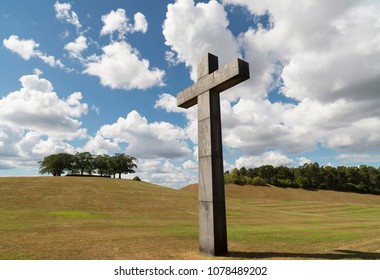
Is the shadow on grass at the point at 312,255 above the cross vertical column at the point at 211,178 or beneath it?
beneath

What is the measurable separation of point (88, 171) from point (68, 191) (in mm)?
57062

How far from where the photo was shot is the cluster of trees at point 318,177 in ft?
338

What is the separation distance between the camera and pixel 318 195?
3676 inches

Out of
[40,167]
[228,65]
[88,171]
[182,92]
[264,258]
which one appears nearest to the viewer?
[264,258]

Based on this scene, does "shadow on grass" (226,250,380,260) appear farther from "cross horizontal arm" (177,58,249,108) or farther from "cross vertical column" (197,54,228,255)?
"cross horizontal arm" (177,58,249,108)

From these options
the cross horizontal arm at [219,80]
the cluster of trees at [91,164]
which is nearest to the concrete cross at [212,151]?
the cross horizontal arm at [219,80]

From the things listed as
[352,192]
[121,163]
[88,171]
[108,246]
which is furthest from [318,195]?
→ [108,246]

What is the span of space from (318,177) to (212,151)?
109343 millimetres

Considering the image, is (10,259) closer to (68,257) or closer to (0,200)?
(68,257)

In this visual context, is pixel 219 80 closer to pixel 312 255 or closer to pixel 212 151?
pixel 212 151

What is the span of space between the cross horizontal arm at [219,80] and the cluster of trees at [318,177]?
91058 mm

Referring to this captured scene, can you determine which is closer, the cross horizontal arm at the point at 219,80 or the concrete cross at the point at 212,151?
the cross horizontal arm at the point at 219,80

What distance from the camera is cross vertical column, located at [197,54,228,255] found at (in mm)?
Result: 10156

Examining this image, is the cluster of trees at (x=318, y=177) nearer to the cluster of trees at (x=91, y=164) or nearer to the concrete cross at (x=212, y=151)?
the cluster of trees at (x=91, y=164)
